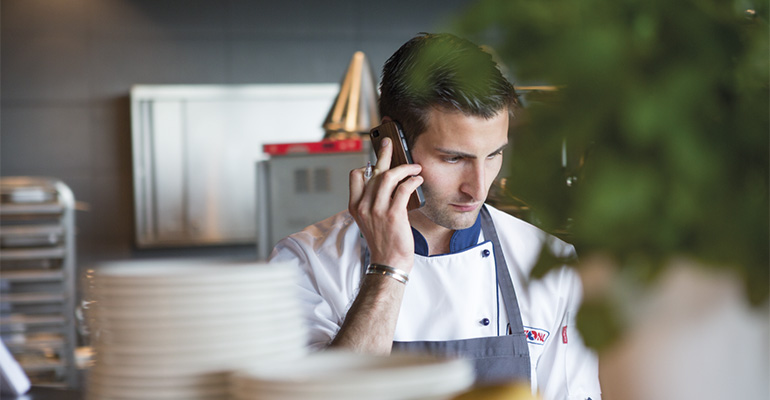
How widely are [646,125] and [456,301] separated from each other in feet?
4.76

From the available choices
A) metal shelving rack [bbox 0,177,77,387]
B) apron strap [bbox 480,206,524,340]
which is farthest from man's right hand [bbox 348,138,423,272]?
metal shelving rack [bbox 0,177,77,387]

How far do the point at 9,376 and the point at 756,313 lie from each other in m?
1.49

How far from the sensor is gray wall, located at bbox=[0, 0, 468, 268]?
5.51 m

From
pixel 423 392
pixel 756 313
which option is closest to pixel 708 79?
pixel 756 313

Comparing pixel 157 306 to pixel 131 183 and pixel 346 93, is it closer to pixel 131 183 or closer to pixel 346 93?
pixel 346 93

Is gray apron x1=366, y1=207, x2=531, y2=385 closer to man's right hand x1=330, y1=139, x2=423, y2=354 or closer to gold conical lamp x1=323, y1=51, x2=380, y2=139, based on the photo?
man's right hand x1=330, y1=139, x2=423, y2=354

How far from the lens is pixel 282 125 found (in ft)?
18.7

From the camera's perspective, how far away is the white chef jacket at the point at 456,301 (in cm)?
183

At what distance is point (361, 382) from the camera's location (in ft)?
1.93

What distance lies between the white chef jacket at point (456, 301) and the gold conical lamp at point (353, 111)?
1.89m

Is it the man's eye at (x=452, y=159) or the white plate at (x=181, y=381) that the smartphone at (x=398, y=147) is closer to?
the man's eye at (x=452, y=159)

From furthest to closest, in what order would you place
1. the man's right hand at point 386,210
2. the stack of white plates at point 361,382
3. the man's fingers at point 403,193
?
the man's fingers at point 403,193, the man's right hand at point 386,210, the stack of white plates at point 361,382

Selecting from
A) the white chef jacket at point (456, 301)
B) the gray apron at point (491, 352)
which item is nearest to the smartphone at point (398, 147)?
the white chef jacket at point (456, 301)

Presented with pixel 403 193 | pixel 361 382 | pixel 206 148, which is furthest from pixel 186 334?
pixel 206 148
